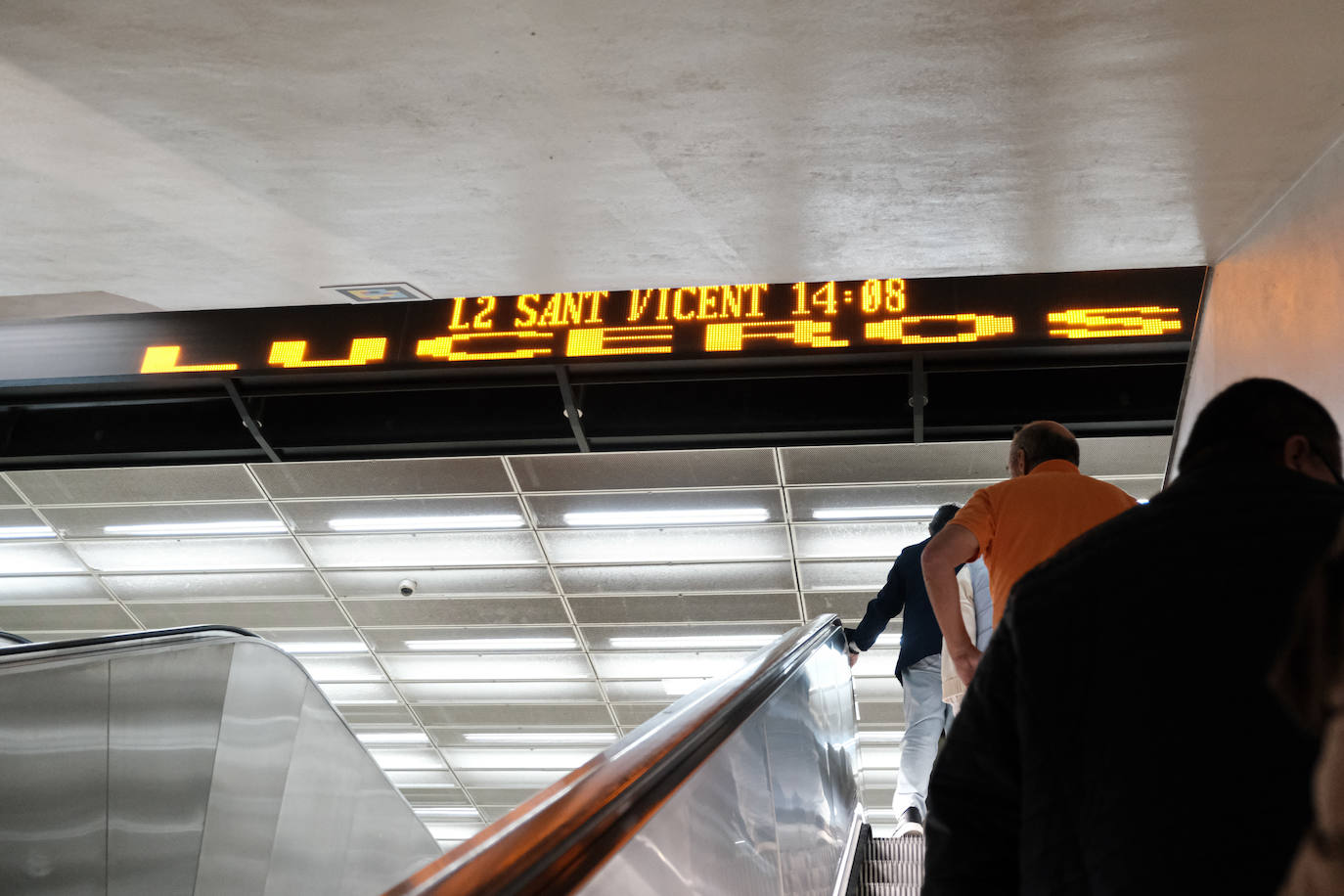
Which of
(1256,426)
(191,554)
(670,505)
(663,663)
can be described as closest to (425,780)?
(663,663)

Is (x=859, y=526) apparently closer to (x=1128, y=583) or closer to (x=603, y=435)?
(x=603, y=435)

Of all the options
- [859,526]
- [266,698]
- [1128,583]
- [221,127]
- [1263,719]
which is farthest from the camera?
[859,526]

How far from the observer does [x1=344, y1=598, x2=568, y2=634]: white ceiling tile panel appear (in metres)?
13.5

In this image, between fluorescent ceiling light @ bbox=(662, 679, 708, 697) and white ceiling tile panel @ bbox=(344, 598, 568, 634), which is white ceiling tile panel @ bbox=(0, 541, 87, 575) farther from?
fluorescent ceiling light @ bbox=(662, 679, 708, 697)

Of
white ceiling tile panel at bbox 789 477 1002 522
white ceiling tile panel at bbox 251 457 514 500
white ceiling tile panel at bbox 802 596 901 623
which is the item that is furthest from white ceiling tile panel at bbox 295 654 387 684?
white ceiling tile panel at bbox 789 477 1002 522

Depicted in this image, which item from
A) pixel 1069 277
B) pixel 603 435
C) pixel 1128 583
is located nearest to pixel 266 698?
pixel 603 435

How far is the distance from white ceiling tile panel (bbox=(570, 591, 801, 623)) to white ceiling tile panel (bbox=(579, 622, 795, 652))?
0.64 feet

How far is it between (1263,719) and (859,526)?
36.0 ft

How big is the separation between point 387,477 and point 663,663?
5042mm

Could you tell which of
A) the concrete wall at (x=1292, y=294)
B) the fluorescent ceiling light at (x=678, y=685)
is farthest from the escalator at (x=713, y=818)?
the fluorescent ceiling light at (x=678, y=685)

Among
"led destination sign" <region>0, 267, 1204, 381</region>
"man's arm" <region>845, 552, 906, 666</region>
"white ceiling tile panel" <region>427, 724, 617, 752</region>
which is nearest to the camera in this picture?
"led destination sign" <region>0, 267, 1204, 381</region>

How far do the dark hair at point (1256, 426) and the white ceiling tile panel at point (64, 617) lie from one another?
15.4 meters

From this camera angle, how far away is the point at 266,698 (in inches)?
221

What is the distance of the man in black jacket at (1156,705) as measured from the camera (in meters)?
1.04
